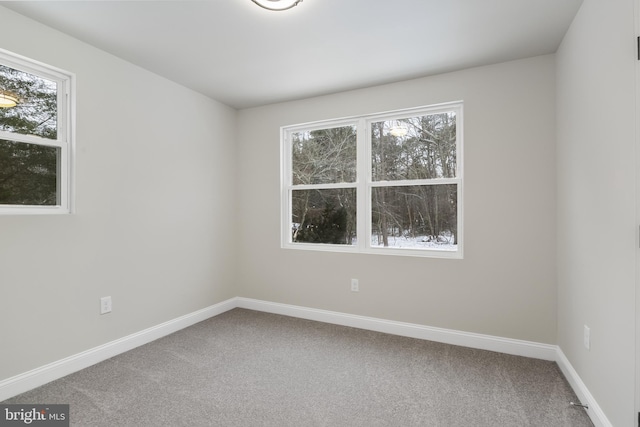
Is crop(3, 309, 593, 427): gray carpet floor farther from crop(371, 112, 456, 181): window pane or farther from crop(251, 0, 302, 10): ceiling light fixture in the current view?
crop(251, 0, 302, 10): ceiling light fixture

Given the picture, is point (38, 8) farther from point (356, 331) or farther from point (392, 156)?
point (356, 331)

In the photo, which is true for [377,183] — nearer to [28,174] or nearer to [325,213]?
[325,213]

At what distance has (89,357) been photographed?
2479mm

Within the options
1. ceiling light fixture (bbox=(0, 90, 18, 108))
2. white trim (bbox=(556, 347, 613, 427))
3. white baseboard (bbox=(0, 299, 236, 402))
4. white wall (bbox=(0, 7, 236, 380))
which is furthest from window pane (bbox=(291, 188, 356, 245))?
ceiling light fixture (bbox=(0, 90, 18, 108))

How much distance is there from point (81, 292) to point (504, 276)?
340cm

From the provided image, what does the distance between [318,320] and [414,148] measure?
2.09 metres

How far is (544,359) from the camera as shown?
260cm

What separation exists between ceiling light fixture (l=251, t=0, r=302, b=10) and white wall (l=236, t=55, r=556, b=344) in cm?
150

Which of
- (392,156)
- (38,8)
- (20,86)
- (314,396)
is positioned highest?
(38,8)

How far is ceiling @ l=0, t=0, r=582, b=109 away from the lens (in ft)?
6.68

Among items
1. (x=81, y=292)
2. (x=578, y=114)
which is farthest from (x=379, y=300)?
(x=81, y=292)

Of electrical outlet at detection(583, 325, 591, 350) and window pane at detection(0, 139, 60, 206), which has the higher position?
window pane at detection(0, 139, 60, 206)

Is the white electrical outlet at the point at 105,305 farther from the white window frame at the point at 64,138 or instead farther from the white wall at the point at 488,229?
the white wall at the point at 488,229

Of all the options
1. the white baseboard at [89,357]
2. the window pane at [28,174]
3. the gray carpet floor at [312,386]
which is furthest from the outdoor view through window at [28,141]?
the gray carpet floor at [312,386]
